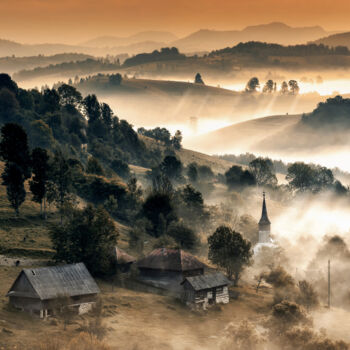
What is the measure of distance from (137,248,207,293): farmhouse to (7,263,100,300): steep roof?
19.0m

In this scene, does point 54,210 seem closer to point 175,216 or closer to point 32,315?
point 175,216

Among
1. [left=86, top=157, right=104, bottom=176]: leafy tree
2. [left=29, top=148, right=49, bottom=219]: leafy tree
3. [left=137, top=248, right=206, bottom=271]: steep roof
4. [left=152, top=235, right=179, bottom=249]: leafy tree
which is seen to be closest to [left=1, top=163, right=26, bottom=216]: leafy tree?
[left=29, top=148, right=49, bottom=219]: leafy tree

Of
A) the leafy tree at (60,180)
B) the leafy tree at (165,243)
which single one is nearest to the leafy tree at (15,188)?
the leafy tree at (60,180)

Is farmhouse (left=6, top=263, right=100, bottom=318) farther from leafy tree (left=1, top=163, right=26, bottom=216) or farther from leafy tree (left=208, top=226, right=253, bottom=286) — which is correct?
leafy tree (left=208, top=226, right=253, bottom=286)

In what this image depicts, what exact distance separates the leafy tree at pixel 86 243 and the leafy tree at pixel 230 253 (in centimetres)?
2163

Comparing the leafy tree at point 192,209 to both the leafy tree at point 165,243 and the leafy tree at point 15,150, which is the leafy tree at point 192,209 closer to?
the leafy tree at point 165,243

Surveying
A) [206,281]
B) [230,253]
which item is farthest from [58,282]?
[230,253]

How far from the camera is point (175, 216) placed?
138 meters

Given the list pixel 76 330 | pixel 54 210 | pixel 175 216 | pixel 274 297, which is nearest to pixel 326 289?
pixel 274 297

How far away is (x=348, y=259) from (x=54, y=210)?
61223 mm

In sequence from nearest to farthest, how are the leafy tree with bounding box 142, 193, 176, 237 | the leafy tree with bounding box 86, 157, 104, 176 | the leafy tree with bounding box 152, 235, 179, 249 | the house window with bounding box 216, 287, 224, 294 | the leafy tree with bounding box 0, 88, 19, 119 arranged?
the house window with bounding box 216, 287, 224, 294, the leafy tree with bounding box 152, 235, 179, 249, the leafy tree with bounding box 142, 193, 176, 237, the leafy tree with bounding box 86, 157, 104, 176, the leafy tree with bounding box 0, 88, 19, 119

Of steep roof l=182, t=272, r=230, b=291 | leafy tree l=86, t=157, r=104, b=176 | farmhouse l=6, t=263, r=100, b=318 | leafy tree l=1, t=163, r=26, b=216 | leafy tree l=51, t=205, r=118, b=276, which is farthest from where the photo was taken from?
leafy tree l=86, t=157, r=104, b=176

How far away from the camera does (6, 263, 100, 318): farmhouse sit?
3081 inches

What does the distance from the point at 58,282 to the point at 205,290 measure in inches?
972
